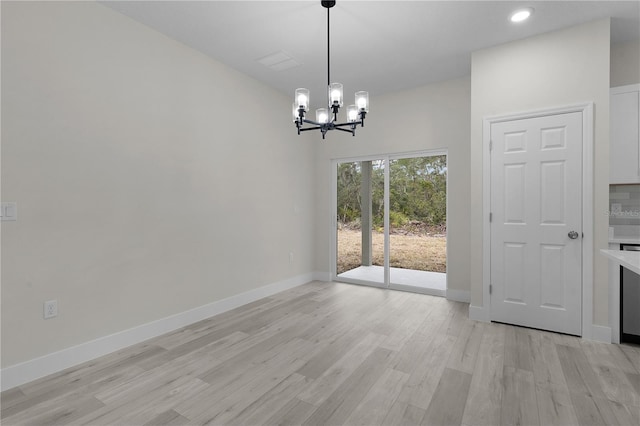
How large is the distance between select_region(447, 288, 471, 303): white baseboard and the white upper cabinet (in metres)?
1.96

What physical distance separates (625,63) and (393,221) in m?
3.03

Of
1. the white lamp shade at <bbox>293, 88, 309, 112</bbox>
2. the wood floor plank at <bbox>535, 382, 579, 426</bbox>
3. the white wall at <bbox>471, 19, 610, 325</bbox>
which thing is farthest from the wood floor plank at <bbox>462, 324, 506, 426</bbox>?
the white lamp shade at <bbox>293, 88, 309, 112</bbox>

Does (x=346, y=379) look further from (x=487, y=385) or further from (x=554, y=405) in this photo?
(x=554, y=405)

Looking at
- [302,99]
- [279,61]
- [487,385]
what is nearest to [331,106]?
[302,99]

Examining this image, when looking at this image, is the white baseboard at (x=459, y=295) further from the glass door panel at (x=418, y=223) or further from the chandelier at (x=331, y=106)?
the chandelier at (x=331, y=106)

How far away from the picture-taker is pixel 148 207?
9.83ft

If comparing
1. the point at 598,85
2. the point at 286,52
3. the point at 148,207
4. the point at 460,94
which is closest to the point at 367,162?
the point at 460,94

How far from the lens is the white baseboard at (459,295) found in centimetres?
410

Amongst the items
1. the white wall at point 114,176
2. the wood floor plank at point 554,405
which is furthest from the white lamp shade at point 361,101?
the wood floor plank at point 554,405

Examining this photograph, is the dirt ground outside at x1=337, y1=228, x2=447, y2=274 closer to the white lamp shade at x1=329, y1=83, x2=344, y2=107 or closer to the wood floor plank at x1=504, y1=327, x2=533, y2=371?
the wood floor plank at x1=504, y1=327, x2=533, y2=371

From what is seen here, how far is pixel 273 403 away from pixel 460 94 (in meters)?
4.10

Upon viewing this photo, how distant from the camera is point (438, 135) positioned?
4.33 m

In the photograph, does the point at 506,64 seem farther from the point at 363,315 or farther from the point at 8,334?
the point at 8,334

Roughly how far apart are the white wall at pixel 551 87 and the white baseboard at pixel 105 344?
2.91 m
